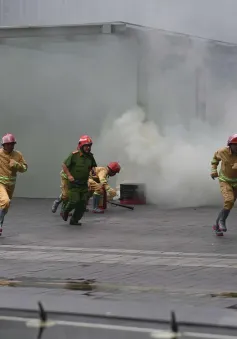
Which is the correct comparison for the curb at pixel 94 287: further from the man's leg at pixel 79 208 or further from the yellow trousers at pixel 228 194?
the man's leg at pixel 79 208

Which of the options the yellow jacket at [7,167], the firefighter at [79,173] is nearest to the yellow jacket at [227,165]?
the firefighter at [79,173]

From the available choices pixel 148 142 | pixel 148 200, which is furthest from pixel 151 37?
pixel 148 200

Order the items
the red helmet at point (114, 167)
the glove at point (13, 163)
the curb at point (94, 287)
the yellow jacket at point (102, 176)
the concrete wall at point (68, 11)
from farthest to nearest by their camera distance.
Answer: the concrete wall at point (68, 11) < the red helmet at point (114, 167) < the yellow jacket at point (102, 176) < the glove at point (13, 163) < the curb at point (94, 287)

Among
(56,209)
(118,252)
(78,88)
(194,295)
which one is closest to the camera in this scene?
(194,295)

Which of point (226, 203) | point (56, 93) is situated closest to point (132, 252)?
point (226, 203)

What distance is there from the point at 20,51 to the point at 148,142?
356 centimetres

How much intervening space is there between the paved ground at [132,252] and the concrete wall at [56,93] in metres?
3.22

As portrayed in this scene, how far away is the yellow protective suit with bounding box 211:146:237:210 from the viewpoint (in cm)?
1166

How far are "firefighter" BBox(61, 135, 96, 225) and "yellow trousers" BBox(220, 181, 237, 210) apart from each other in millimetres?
2423

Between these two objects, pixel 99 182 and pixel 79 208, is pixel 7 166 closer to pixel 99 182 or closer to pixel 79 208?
pixel 79 208

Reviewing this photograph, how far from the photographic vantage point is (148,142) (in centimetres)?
1720

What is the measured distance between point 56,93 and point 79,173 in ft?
17.2

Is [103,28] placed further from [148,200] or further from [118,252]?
[118,252]

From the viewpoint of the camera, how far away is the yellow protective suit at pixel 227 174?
459 inches
